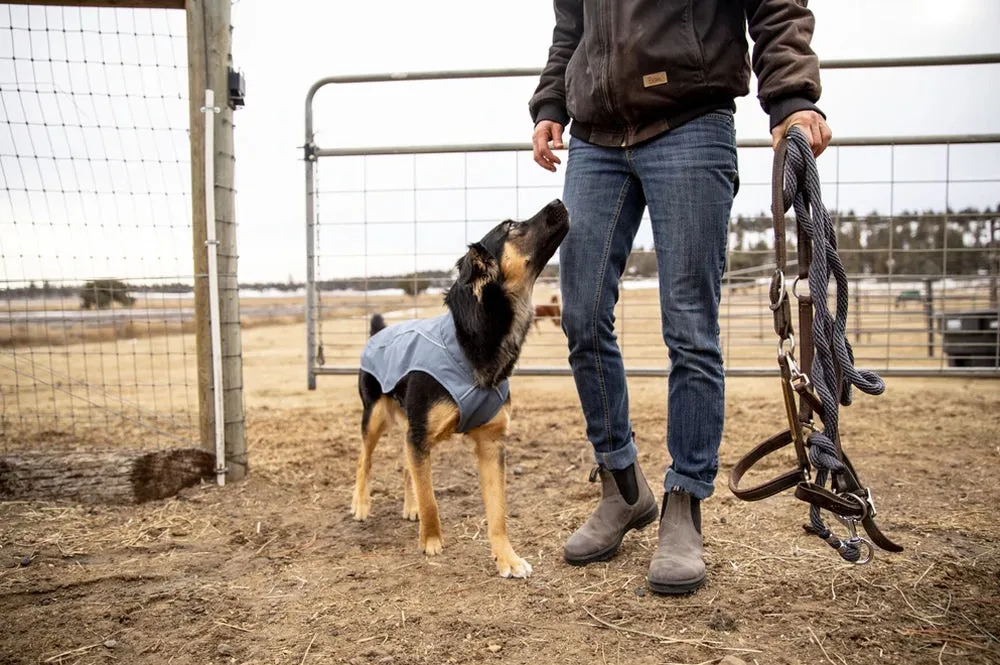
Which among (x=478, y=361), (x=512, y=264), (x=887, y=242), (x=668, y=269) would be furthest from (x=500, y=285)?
(x=887, y=242)

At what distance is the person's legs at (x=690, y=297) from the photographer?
2139mm

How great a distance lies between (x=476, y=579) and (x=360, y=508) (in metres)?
1.01

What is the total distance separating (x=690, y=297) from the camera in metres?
2.17

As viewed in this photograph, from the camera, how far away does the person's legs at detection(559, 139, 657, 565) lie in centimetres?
236

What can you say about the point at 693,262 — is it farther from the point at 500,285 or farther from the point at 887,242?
the point at 887,242

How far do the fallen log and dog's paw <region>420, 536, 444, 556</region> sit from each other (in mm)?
1533

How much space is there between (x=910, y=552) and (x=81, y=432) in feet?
17.4

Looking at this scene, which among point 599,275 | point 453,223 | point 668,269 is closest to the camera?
point 668,269

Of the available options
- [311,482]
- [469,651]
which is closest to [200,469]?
→ [311,482]

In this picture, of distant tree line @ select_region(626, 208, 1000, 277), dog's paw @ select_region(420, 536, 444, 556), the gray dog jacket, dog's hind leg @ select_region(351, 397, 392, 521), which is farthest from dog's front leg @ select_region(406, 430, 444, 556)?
distant tree line @ select_region(626, 208, 1000, 277)

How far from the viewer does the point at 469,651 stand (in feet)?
6.01

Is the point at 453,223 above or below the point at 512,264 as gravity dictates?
above

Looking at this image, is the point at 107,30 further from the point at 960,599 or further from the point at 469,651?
the point at 960,599

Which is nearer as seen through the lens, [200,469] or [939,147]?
[200,469]
